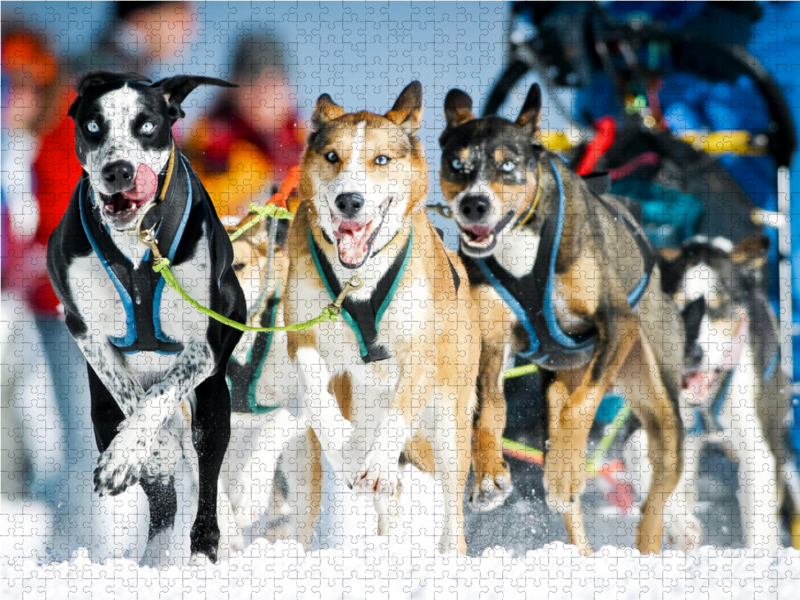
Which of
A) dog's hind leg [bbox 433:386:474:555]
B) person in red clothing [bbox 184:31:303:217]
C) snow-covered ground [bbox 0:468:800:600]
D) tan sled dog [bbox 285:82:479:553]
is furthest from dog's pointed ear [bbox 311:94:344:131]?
snow-covered ground [bbox 0:468:800:600]

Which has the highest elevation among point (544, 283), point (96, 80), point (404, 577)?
point (96, 80)

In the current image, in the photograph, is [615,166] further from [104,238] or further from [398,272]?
[104,238]

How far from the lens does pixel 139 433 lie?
8.43 ft

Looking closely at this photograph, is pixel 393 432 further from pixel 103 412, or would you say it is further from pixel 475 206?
pixel 103 412

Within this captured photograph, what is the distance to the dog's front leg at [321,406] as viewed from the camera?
2688 mm

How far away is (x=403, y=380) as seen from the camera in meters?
2.77

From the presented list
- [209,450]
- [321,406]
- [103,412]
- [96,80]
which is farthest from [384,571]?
[96,80]

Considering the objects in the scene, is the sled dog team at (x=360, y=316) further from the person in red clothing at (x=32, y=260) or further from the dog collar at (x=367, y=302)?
the person in red clothing at (x=32, y=260)

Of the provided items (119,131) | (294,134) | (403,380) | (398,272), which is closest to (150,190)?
(119,131)

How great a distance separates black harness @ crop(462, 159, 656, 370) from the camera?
3.10 m

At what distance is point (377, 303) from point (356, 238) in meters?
0.24

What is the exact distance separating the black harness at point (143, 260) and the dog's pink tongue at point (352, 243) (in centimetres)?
51

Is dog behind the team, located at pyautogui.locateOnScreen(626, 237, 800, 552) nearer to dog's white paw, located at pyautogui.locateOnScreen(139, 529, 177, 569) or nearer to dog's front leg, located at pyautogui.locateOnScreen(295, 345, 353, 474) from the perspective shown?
dog's front leg, located at pyautogui.locateOnScreen(295, 345, 353, 474)

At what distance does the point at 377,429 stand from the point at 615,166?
5.73 feet
